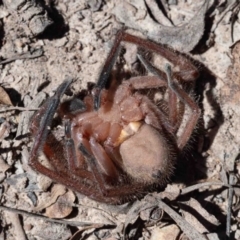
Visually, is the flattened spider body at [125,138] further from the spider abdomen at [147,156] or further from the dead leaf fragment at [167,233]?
the dead leaf fragment at [167,233]

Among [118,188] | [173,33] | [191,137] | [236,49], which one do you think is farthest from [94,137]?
[236,49]

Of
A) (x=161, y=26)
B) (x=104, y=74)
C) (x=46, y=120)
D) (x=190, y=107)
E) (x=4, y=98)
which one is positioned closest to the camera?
(x=46, y=120)

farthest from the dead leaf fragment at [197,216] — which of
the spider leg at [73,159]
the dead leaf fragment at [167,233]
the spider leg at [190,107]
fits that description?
the spider leg at [73,159]

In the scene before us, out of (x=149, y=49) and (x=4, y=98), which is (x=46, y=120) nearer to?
(x=4, y=98)

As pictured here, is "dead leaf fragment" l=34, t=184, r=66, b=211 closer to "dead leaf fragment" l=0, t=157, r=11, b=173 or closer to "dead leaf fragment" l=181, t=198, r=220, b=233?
"dead leaf fragment" l=0, t=157, r=11, b=173

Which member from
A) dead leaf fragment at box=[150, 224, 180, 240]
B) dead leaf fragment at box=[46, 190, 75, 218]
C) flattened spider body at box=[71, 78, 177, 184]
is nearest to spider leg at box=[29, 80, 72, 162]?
flattened spider body at box=[71, 78, 177, 184]

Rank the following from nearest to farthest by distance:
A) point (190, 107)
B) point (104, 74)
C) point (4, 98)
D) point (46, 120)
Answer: point (46, 120) → point (104, 74) → point (190, 107) → point (4, 98)

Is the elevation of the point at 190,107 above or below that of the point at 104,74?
below

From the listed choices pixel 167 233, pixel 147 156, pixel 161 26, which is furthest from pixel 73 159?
pixel 161 26
